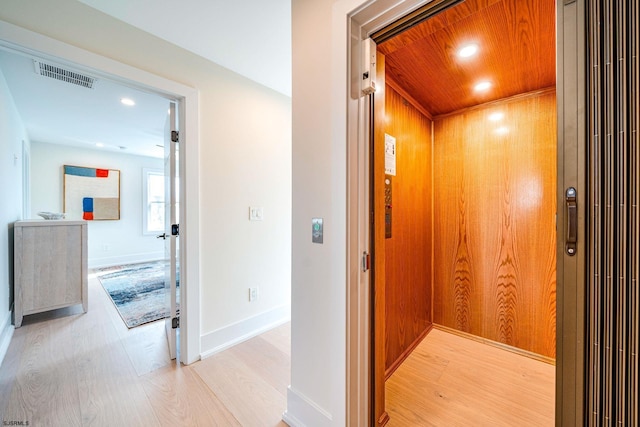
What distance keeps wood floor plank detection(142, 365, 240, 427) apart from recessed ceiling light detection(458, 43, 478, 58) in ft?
7.96

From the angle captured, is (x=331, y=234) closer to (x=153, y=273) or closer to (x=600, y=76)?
(x=600, y=76)

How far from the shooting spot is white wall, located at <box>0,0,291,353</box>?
158 cm

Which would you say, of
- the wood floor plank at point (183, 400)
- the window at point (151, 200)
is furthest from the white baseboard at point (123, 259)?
the wood floor plank at point (183, 400)

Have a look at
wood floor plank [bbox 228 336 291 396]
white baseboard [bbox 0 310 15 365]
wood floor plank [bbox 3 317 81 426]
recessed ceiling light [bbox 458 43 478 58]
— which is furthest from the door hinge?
white baseboard [bbox 0 310 15 365]

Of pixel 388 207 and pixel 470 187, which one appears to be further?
pixel 470 187

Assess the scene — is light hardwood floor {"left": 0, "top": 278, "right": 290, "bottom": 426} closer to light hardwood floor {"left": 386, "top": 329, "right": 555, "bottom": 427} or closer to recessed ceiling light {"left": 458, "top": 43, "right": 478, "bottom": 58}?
light hardwood floor {"left": 386, "top": 329, "right": 555, "bottom": 427}

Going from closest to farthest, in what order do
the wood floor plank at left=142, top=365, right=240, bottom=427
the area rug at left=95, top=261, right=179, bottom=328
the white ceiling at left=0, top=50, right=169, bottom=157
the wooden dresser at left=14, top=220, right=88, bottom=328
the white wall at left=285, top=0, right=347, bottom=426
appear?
the white wall at left=285, top=0, right=347, bottom=426
the wood floor plank at left=142, top=365, right=240, bottom=427
the white ceiling at left=0, top=50, right=169, bottom=157
the wooden dresser at left=14, top=220, right=88, bottom=328
the area rug at left=95, top=261, right=179, bottom=328

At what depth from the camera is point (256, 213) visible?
2.35m

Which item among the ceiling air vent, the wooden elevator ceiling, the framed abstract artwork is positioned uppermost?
the ceiling air vent

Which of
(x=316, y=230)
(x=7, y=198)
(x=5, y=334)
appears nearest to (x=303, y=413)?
(x=316, y=230)

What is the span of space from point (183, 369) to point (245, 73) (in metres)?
2.40

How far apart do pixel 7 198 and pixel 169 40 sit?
230cm

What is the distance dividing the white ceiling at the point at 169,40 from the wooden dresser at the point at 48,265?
4.45 ft

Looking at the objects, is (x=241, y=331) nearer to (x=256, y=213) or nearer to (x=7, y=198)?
(x=256, y=213)
